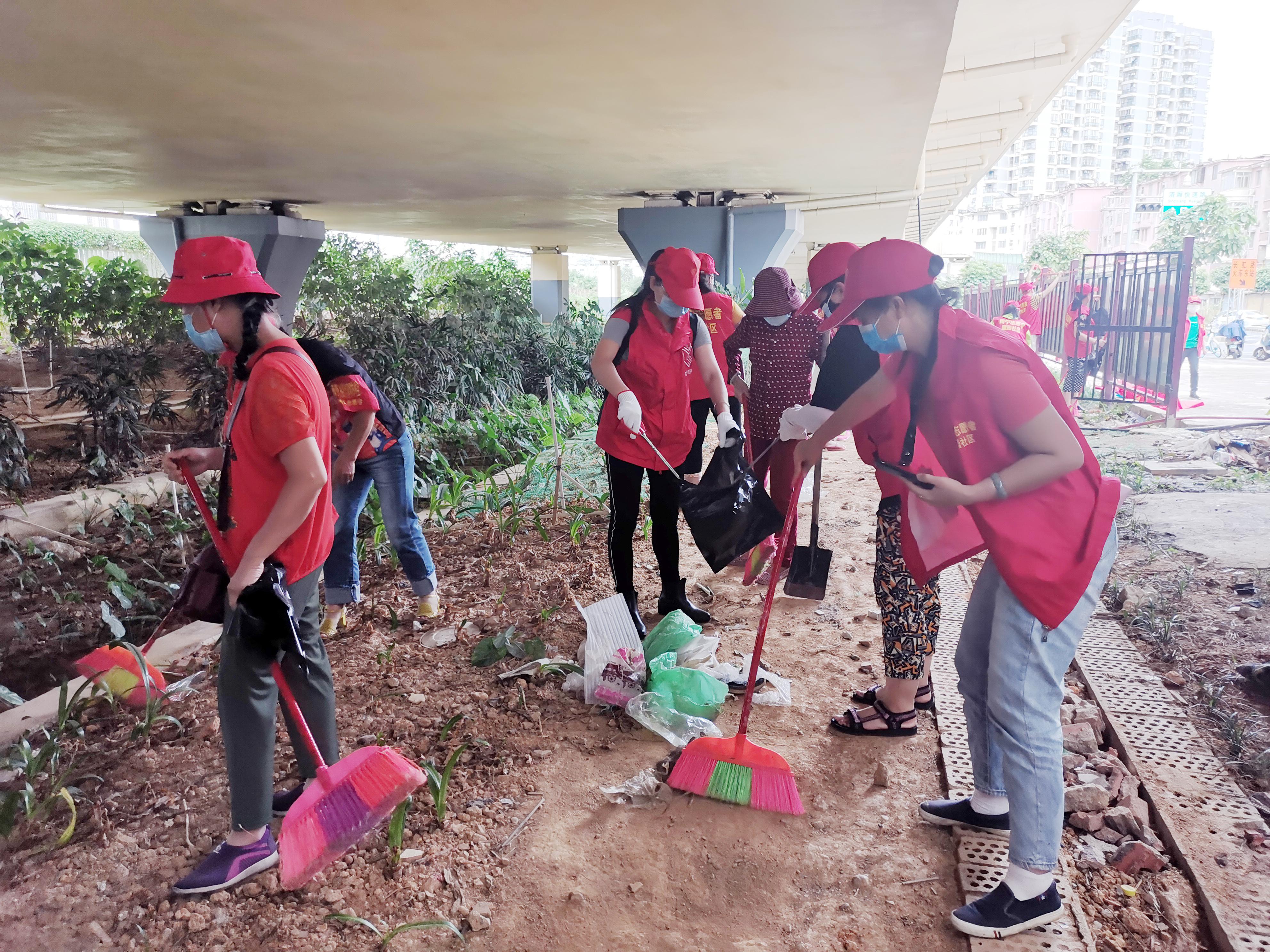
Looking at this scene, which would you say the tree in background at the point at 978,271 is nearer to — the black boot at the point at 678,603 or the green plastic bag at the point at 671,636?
the black boot at the point at 678,603

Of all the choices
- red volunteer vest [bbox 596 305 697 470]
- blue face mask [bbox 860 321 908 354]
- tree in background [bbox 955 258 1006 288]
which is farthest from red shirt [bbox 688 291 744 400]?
tree in background [bbox 955 258 1006 288]

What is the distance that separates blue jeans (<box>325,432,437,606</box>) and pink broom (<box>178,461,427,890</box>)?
4.22 feet

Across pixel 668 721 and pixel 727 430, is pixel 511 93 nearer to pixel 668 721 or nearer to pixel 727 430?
pixel 727 430

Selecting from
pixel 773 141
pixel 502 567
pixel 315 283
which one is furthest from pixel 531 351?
pixel 502 567

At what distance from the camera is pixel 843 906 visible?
1.94 metres

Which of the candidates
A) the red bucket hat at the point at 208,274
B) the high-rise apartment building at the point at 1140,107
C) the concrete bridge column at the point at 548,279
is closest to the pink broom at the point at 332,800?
the red bucket hat at the point at 208,274

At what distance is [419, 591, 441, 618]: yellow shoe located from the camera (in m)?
3.60

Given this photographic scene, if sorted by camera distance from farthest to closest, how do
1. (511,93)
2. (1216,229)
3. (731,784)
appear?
(1216,229) → (511,93) → (731,784)

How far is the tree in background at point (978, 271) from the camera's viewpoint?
44875 millimetres

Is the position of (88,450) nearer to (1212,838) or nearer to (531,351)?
(531,351)

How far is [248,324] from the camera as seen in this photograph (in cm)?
187

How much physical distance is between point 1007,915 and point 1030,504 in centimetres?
90

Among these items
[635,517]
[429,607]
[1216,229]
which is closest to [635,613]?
[635,517]

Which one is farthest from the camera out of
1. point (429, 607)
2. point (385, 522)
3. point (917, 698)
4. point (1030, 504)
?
point (429, 607)
